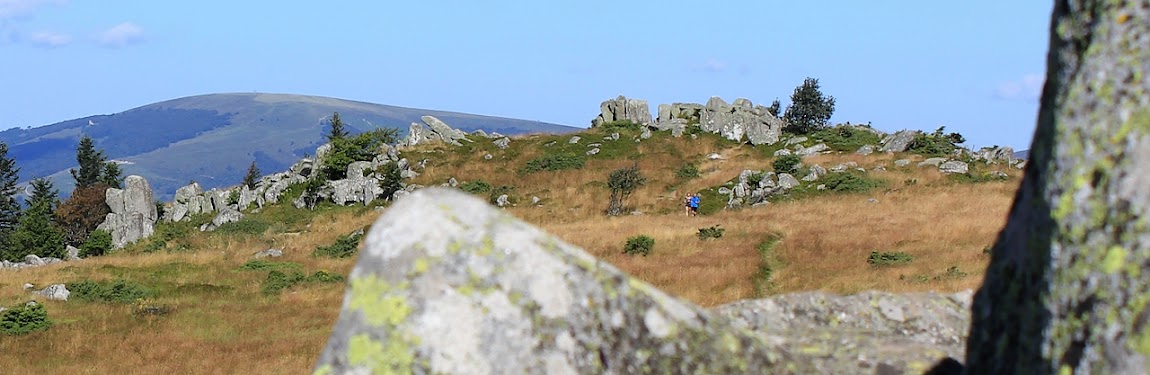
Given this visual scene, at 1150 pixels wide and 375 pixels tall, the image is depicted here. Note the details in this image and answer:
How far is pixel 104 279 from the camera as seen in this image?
33312 millimetres

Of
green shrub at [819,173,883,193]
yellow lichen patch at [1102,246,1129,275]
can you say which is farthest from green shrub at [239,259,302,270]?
yellow lichen patch at [1102,246,1129,275]

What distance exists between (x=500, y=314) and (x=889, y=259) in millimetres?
25088

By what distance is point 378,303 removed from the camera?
15.7 ft

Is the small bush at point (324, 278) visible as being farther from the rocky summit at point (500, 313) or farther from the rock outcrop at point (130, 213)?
the rocky summit at point (500, 313)

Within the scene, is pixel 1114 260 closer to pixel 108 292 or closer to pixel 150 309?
pixel 150 309

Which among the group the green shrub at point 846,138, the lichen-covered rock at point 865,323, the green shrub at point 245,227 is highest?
the lichen-covered rock at point 865,323

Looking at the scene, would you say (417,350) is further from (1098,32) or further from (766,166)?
(766,166)

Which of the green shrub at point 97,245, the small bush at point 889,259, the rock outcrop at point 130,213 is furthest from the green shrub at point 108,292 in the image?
the rock outcrop at point 130,213

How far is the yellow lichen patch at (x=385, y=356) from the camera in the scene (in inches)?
184

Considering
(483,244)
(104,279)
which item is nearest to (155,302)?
(104,279)

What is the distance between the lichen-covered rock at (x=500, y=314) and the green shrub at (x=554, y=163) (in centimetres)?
6027

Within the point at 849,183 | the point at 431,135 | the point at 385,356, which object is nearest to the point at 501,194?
the point at 431,135

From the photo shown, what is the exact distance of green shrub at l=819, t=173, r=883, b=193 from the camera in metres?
49.4

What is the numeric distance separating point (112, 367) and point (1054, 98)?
70.8 feet
